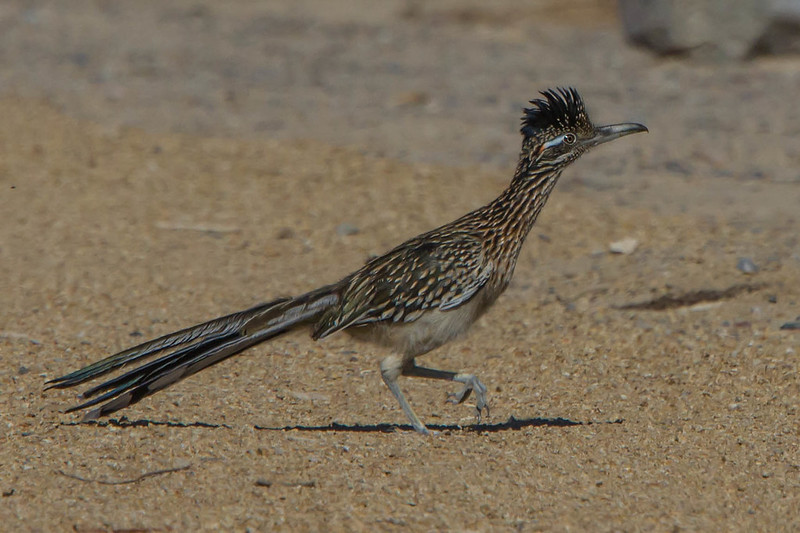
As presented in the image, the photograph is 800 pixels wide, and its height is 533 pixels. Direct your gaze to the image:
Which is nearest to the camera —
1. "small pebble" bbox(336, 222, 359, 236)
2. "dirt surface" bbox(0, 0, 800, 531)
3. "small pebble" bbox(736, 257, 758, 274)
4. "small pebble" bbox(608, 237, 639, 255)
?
"dirt surface" bbox(0, 0, 800, 531)

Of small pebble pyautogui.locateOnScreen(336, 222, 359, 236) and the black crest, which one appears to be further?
small pebble pyautogui.locateOnScreen(336, 222, 359, 236)

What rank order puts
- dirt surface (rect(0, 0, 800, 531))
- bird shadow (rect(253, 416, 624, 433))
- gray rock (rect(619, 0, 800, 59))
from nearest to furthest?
1. dirt surface (rect(0, 0, 800, 531))
2. bird shadow (rect(253, 416, 624, 433))
3. gray rock (rect(619, 0, 800, 59))

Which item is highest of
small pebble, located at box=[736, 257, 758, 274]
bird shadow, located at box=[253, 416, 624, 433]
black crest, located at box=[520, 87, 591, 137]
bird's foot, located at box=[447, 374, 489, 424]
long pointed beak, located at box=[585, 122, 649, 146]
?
black crest, located at box=[520, 87, 591, 137]

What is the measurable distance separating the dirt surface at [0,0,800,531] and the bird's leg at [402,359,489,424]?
156mm

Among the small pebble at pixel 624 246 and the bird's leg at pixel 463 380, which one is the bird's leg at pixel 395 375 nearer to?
the bird's leg at pixel 463 380

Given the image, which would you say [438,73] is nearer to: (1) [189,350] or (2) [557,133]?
(2) [557,133]

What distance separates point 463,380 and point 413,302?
45 cm

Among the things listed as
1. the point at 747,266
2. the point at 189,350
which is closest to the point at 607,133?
the point at 189,350

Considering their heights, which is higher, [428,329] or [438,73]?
[428,329]

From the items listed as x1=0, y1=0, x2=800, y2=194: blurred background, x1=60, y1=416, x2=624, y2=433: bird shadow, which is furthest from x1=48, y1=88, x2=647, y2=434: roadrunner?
x1=0, y1=0, x2=800, y2=194: blurred background

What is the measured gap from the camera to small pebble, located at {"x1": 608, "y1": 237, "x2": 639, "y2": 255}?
376 inches

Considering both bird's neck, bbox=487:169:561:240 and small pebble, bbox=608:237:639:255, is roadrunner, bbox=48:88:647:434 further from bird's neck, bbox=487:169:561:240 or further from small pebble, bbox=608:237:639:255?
small pebble, bbox=608:237:639:255

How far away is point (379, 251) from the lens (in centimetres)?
975

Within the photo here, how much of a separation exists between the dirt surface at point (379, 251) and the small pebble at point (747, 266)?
8 centimetres
